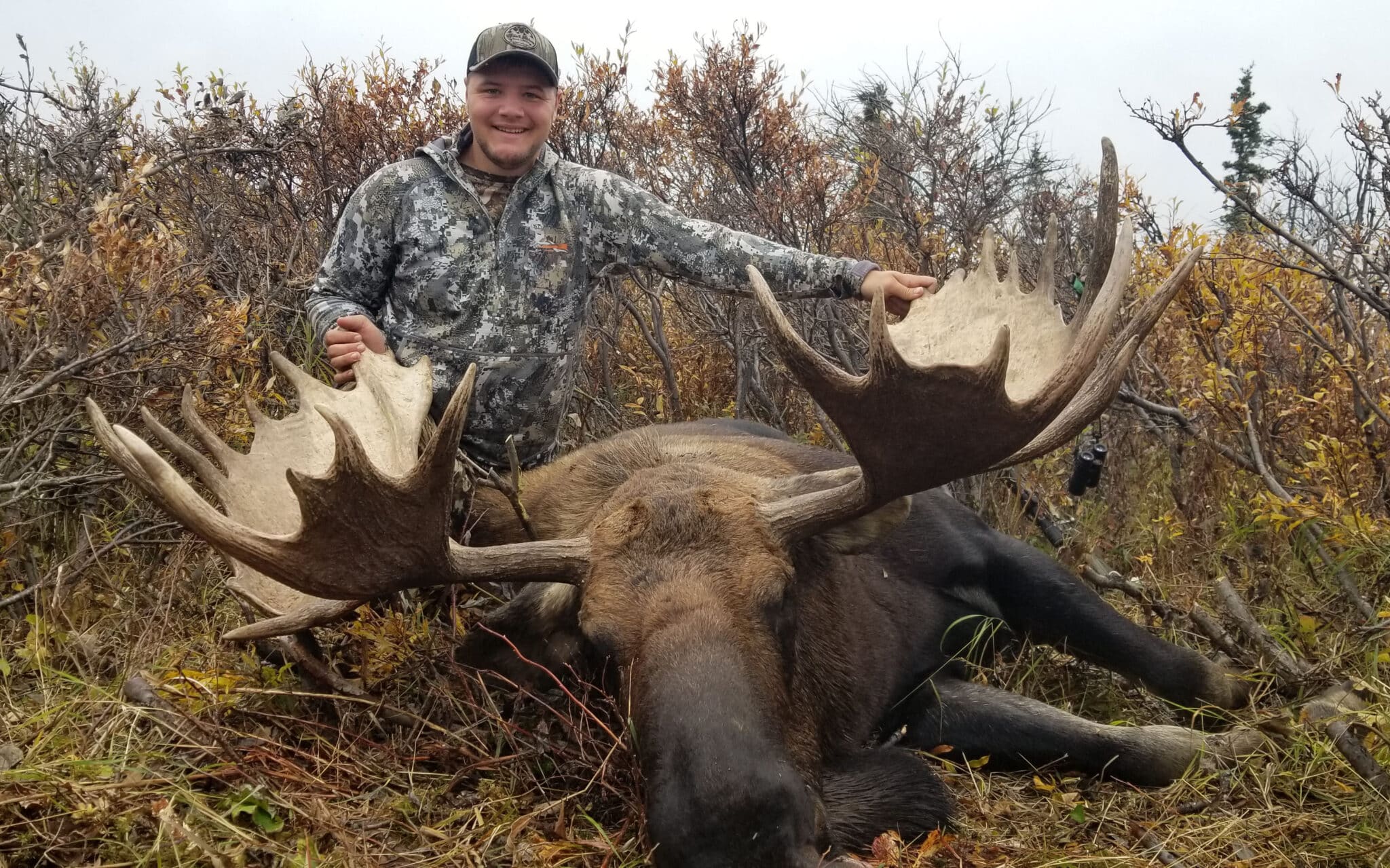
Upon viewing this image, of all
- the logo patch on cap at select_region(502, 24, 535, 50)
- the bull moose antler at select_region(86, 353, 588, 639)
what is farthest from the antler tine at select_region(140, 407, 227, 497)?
the logo patch on cap at select_region(502, 24, 535, 50)

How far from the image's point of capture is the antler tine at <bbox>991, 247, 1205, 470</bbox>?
2611 mm

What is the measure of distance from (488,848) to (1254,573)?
3.27 m

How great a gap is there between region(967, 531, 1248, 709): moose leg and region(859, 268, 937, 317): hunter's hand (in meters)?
1.00

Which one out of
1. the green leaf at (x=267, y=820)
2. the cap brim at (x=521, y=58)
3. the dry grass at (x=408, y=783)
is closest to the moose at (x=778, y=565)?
the dry grass at (x=408, y=783)

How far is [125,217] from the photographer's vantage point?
16.8ft

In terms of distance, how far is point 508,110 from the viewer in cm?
436

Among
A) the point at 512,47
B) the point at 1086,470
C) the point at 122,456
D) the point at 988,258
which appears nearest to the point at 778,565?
the point at 988,258

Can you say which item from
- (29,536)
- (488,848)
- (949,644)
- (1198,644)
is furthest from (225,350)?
(1198,644)

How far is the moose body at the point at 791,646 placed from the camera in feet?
7.27

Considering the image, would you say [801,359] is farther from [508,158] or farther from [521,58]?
[521,58]

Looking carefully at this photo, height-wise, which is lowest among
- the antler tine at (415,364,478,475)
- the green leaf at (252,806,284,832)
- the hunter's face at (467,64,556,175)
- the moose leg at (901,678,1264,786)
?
the green leaf at (252,806,284,832)

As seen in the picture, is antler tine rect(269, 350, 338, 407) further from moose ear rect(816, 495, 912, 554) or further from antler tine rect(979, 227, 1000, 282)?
antler tine rect(979, 227, 1000, 282)

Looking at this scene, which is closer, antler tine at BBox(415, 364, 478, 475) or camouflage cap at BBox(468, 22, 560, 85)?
antler tine at BBox(415, 364, 478, 475)

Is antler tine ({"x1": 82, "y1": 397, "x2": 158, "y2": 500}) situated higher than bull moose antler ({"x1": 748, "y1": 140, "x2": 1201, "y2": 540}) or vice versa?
bull moose antler ({"x1": 748, "y1": 140, "x2": 1201, "y2": 540})
